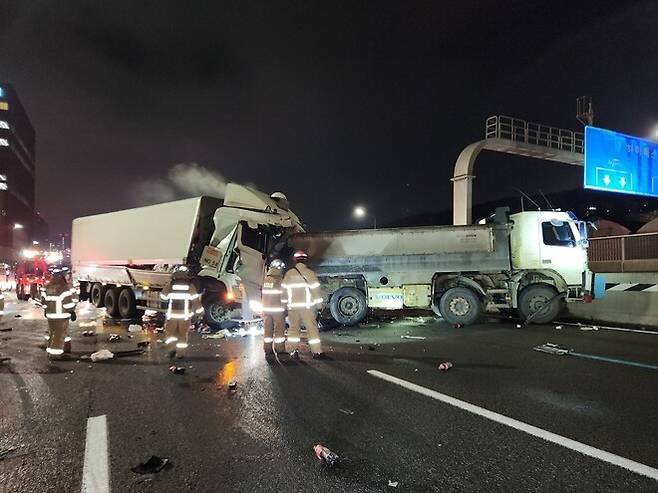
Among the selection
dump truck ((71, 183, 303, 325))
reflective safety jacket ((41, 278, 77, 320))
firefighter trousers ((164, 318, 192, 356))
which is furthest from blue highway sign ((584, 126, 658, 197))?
reflective safety jacket ((41, 278, 77, 320))

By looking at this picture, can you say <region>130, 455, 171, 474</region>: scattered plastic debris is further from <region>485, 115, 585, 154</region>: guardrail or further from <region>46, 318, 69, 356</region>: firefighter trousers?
<region>485, 115, 585, 154</region>: guardrail

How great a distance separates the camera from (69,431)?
402 centimetres

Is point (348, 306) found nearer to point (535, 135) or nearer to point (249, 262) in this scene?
point (249, 262)

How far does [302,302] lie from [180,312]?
1962 millimetres

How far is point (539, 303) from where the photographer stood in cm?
1102

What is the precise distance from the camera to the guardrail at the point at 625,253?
633 inches

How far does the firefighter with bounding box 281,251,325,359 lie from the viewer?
718 cm

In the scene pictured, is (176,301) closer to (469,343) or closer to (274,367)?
(274,367)

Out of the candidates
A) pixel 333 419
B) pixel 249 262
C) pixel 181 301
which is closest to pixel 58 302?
pixel 181 301

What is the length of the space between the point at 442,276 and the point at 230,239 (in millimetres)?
5101

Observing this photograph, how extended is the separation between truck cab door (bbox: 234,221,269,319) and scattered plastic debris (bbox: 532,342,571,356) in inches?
226

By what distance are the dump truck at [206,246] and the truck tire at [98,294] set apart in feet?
4.31

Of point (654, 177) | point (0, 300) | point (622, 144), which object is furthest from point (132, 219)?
point (654, 177)

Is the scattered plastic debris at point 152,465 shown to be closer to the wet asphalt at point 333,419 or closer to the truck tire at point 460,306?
the wet asphalt at point 333,419
